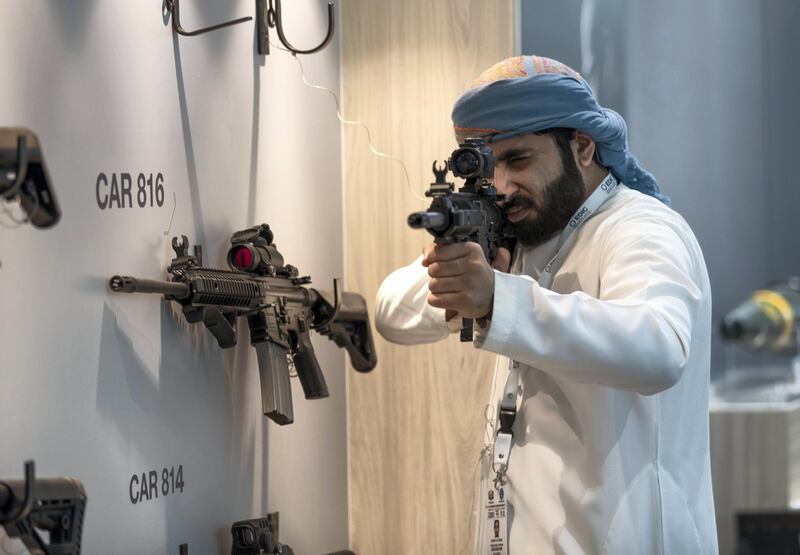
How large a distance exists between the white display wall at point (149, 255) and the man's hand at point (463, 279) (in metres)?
0.58

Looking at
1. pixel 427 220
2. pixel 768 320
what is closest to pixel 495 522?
pixel 427 220

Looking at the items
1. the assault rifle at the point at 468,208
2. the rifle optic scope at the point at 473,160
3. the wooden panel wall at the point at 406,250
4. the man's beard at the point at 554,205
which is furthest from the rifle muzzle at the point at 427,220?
the wooden panel wall at the point at 406,250

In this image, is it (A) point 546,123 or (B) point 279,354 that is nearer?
(A) point 546,123

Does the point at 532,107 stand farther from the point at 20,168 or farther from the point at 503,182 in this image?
the point at 20,168

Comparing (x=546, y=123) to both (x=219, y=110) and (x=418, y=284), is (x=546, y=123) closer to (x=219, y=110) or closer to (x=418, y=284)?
(x=418, y=284)

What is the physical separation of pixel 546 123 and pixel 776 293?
1.41m

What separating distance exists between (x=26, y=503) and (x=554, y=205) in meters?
1.16

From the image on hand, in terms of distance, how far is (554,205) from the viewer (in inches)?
85.1

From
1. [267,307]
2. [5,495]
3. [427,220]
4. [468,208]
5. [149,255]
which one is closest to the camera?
[5,495]

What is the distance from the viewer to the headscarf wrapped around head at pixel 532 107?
6.98ft

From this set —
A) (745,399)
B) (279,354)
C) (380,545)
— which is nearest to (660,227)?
(279,354)

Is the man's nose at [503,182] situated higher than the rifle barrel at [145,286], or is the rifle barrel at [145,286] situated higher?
the man's nose at [503,182]

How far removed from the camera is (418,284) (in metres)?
2.46

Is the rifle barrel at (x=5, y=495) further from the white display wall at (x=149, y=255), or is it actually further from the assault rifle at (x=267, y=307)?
the assault rifle at (x=267, y=307)
